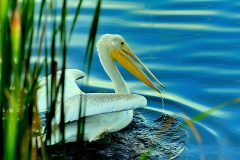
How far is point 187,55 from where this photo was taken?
262 inches

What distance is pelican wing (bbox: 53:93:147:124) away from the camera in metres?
4.62

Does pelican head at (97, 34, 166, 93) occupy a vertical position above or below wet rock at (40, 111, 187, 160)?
A: above

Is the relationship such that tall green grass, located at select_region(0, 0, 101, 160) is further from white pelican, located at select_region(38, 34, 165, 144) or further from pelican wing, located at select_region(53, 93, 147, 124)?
pelican wing, located at select_region(53, 93, 147, 124)

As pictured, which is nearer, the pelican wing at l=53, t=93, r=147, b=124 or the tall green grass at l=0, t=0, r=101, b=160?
the tall green grass at l=0, t=0, r=101, b=160

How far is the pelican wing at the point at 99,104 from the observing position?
4617 mm

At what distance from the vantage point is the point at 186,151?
15.8 ft

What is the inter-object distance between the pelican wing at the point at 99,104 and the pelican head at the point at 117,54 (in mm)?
830

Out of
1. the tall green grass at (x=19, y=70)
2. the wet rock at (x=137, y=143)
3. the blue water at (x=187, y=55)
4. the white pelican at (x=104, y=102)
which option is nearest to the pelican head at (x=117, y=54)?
the white pelican at (x=104, y=102)

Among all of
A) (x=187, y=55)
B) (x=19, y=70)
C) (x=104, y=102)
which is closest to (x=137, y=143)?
(x=104, y=102)

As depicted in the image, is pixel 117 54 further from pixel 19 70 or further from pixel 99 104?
pixel 19 70

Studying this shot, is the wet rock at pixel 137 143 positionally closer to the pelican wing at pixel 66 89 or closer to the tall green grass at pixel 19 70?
the pelican wing at pixel 66 89

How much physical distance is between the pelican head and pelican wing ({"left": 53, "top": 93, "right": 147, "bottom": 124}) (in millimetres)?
830

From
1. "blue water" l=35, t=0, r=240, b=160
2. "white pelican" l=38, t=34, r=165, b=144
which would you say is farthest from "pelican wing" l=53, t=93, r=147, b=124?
"blue water" l=35, t=0, r=240, b=160

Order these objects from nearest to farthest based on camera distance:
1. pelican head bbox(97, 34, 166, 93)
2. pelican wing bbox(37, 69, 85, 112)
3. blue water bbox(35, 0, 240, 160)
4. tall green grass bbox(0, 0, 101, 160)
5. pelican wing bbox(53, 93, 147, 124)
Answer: tall green grass bbox(0, 0, 101, 160) < pelican wing bbox(53, 93, 147, 124) < pelican wing bbox(37, 69, 85, 112) < blue water bbox(35, 0, 240, 160) < pelican head bbox(97, 34, 166, 93)
